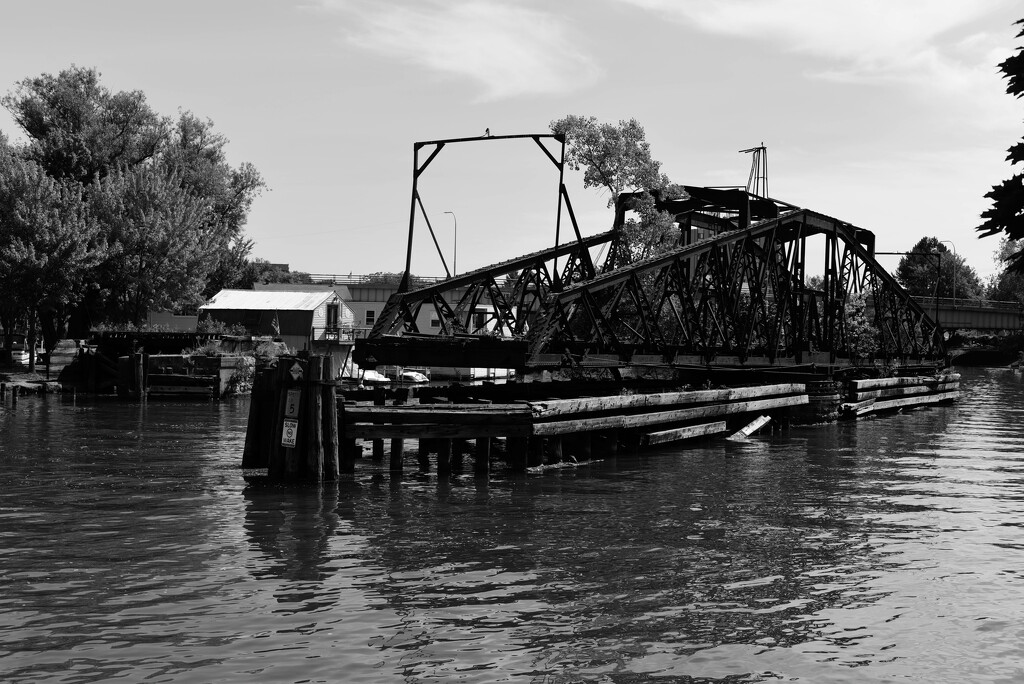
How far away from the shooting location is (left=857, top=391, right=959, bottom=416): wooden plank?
50875mm

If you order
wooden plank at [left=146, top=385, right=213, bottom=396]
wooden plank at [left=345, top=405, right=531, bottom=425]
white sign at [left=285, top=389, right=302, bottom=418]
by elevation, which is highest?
white sign at [left=285, top=389, right=302, bottom=418]

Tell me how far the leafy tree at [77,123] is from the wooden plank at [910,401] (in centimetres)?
5579

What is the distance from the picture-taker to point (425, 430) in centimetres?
2320

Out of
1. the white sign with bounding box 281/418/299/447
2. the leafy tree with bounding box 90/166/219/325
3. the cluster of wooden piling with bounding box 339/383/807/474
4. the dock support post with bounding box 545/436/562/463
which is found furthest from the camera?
the leafy tree with bounding box 90/166/219/325

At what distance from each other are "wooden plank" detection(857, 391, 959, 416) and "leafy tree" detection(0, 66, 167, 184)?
183 ft

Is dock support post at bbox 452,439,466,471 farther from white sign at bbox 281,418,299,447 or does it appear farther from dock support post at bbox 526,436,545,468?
white sign at bbox 281,418,299,447

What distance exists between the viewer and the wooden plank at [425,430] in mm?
22875

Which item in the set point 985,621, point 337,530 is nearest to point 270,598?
point 337,530

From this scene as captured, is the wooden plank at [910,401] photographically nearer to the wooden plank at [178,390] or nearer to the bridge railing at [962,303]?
the wooden plank at [178,390]

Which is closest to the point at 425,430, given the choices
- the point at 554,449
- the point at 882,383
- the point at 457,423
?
the point at 457,423

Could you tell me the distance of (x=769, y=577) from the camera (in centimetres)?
1535

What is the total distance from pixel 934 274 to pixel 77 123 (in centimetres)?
13157

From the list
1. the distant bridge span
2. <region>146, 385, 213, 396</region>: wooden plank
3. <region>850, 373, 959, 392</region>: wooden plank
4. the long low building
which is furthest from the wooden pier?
the distant bridge span

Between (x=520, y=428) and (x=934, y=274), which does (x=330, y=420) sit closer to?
(x=520, y=428)
